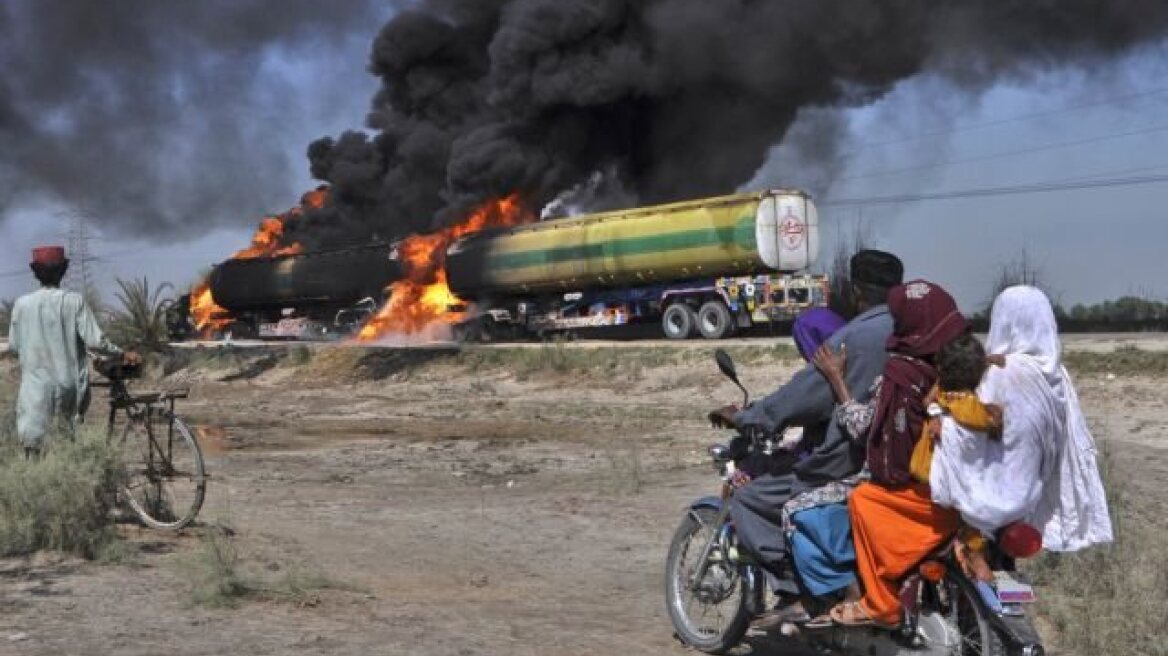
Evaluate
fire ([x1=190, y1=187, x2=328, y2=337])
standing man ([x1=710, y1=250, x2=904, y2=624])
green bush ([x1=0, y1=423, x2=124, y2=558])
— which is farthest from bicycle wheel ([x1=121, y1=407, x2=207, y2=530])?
fire ([x1=190, y1=187, x2=328, y2=337])

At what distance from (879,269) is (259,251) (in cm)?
5274

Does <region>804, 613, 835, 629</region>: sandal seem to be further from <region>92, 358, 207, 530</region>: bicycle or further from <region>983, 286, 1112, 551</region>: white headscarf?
<region>92, 358, 207, 530</region>: bicycle

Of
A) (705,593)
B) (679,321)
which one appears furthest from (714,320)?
(705,593)

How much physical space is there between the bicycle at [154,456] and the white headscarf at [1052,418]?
5500 millimetres

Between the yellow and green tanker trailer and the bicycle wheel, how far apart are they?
2315cm

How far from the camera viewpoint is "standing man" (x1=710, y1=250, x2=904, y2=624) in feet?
16.2

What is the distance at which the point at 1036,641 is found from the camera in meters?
4.36

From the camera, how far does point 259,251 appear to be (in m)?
55.3

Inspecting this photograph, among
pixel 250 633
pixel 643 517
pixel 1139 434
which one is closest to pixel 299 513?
pixel 643 517

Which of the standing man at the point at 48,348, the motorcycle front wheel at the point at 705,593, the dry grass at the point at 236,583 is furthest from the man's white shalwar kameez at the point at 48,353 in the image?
the motorcycle front wheel at the point at 705,593

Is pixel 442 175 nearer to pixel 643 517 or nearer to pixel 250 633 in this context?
pixel 643 517

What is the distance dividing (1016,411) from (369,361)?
88.5 feet

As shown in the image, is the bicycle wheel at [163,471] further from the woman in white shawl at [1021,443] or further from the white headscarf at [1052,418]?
the white headscarf at [1052,418]

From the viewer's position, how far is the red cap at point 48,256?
7.88m
